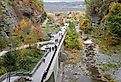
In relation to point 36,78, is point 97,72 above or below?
below

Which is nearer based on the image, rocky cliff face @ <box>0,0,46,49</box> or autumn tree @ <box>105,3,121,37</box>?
rocky cliff face @ <box>0,0,46,49</box>

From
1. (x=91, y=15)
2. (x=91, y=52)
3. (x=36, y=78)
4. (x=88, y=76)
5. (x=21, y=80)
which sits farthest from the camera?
(x=91, y=15)

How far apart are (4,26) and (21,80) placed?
17392 millimetres

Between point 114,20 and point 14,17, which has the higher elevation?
point 14,17

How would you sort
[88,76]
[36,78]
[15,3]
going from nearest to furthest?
[36,78], [88,76], [15,3]

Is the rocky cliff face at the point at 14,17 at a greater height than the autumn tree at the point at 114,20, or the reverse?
the rocky cliff face at the point at 14,17

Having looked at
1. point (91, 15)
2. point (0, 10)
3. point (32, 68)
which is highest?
point (0, 10)

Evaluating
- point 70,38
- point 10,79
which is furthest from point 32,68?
point 70,38

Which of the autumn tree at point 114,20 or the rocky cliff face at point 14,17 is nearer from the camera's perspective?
the rocky cliff face at point 14,17

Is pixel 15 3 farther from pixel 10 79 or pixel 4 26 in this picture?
pixel 10 79

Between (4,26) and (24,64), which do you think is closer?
(24,64)

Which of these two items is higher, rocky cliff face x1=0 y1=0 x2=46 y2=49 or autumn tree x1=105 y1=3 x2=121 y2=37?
rocky cliff face x1=0 y1=0 x2=46 y2=49

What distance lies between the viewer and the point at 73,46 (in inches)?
3157

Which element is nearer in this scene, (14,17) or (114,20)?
(14,17)
